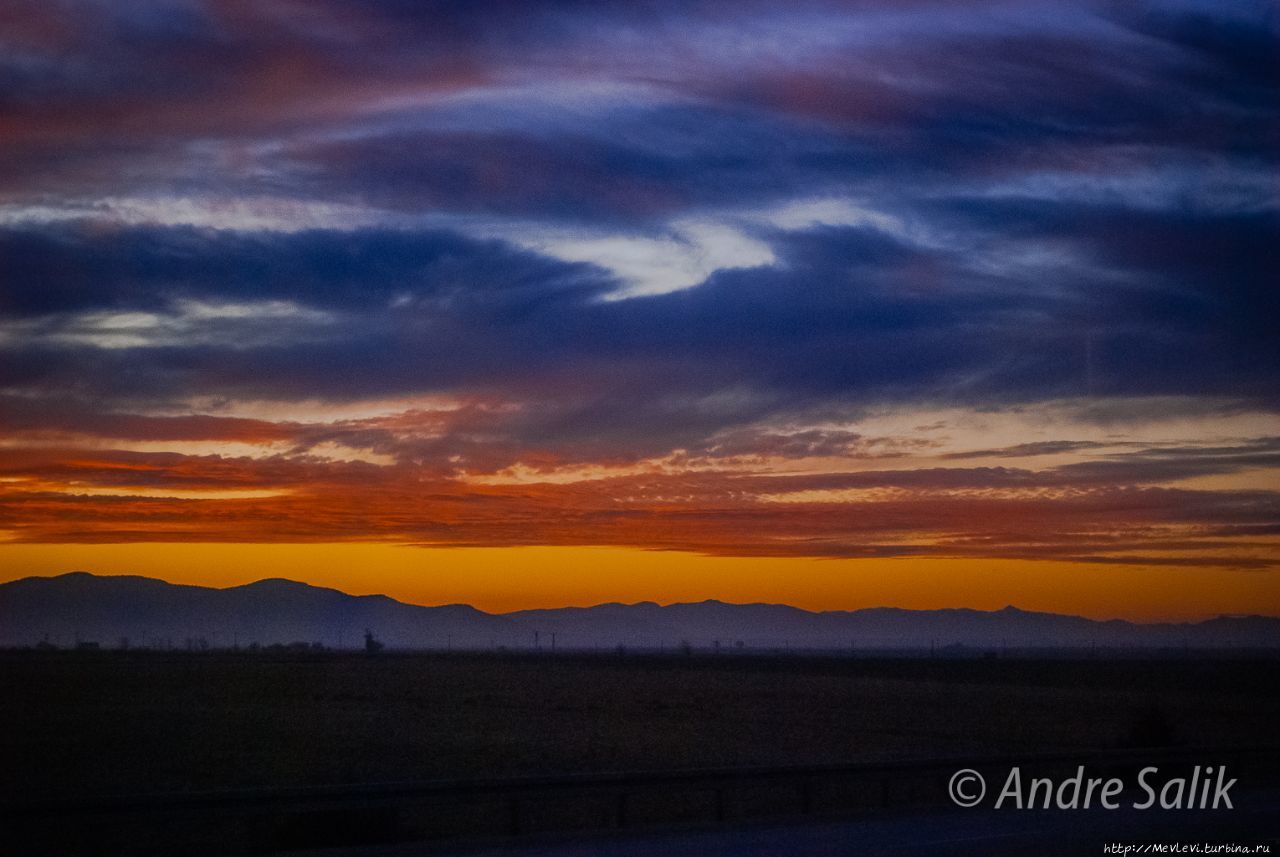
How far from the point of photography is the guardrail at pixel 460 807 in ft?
52.3

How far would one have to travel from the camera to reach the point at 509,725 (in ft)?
145

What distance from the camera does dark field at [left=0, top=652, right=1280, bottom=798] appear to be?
29562 mm

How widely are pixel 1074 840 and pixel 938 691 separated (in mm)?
62847

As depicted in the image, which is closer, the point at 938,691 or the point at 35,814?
the point at 35,814

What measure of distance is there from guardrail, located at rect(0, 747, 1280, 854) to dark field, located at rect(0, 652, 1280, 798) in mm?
4574

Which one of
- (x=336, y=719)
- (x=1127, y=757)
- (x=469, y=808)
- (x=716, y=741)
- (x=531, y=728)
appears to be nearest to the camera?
(x=469, y=808)

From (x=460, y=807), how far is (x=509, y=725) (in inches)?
838

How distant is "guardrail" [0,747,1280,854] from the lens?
15.9 m

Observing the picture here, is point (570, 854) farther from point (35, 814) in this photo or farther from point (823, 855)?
point (35, 814)

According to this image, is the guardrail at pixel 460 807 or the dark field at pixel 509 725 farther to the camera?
the dark field at pixel 509 725

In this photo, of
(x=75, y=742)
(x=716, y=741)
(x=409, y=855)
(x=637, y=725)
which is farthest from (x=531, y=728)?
(x=409, y=855)

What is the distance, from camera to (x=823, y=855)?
632 inches

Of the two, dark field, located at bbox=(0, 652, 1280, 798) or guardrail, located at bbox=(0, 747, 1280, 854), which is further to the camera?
dark field, located at bbox=(0, 652, 1280, 798)

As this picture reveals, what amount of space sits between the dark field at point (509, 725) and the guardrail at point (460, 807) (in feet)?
15.0
